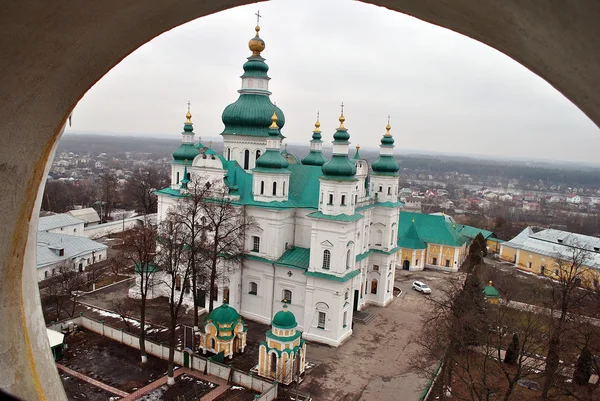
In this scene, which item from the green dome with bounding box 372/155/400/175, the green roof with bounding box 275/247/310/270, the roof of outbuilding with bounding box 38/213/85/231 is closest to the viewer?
the green roof with bounding box 275/247/310/270

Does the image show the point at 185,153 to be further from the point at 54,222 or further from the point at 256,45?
the point at 54,222

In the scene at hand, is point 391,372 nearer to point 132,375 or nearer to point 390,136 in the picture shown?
point 132,375

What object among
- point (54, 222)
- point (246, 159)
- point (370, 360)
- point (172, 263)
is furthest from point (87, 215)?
point (370, 360)

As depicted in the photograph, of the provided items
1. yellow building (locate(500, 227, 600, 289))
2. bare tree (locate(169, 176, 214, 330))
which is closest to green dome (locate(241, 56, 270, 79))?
bare tree (locate(169, 176, 214, 330))

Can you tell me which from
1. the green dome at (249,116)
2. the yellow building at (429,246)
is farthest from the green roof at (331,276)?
the yellow building at (429,246)

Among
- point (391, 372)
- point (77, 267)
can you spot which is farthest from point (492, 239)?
point (77, 267)

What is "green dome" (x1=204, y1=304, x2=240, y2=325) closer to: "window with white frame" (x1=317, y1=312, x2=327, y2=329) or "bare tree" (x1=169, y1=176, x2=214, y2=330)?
"bare tree" (x1=169, y1=176, x2=214, y2=330)
